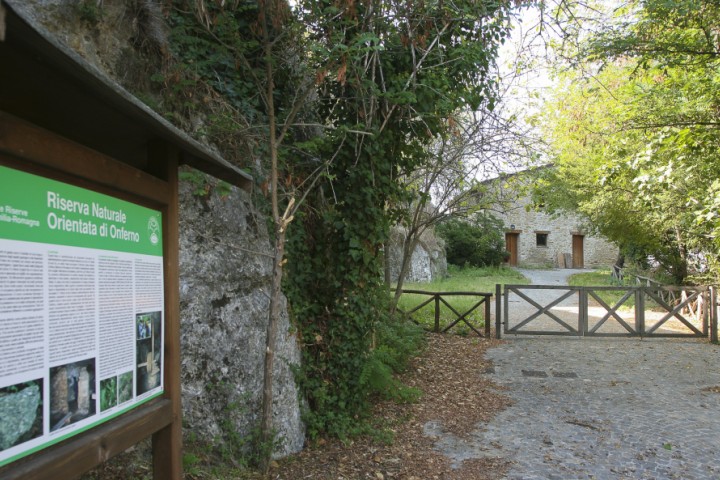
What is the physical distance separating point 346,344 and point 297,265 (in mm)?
1066

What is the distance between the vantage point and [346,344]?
5.59m

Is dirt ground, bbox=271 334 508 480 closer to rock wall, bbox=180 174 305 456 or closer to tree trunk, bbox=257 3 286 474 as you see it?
tree trunk, bbox=257 3 286 474

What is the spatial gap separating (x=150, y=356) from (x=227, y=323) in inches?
89.1

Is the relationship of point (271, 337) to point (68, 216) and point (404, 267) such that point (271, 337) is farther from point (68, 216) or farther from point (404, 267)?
point (404, 267)

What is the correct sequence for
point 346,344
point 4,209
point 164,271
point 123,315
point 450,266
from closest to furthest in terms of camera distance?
point 4,209 → point 123,315 → point 164,271 → point 346,344 → point 450,266

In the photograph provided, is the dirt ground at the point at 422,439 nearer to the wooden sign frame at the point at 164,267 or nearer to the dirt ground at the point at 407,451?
the dirt ground at the point at 407,451

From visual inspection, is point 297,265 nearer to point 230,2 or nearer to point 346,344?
point 346,344

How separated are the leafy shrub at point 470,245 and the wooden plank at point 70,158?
2770 centimetres

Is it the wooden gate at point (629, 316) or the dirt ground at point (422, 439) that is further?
the wooden gate at point (629, 316)

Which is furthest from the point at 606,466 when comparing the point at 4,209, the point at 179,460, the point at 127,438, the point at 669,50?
the point at 669,50

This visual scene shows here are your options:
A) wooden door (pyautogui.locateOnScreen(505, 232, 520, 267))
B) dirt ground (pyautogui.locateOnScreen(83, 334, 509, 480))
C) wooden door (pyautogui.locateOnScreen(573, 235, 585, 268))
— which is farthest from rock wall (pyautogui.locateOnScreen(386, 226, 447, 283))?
wooden door (pyautogui.locateOnScreen(573, 235, 585, 268))

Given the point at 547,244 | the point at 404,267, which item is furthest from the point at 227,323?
the point at 547,244

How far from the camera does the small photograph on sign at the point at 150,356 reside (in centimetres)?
214

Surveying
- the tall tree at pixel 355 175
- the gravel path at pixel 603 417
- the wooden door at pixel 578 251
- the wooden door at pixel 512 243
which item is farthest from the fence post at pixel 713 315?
the wooden door at pixel 578 251
